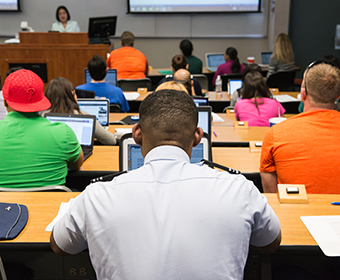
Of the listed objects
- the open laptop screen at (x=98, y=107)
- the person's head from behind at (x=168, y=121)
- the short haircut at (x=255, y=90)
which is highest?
the person's head from behind at (x=168, y=121)

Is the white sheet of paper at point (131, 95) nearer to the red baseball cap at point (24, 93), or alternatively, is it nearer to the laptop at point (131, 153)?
the red baseball cap at point (24, 93)

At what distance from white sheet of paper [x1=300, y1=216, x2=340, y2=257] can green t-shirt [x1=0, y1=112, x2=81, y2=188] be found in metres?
1.33

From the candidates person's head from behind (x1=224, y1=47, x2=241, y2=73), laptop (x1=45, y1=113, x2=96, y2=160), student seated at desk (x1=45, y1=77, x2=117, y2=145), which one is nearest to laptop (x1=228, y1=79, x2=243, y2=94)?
person's head from behind (x1=224, y1=47, x2=241, y2=73)

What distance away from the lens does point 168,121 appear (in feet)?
3.71

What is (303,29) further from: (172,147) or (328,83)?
(172,147)

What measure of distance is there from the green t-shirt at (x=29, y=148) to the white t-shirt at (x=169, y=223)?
1.13m

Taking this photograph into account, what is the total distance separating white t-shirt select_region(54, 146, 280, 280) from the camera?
37.4 inches

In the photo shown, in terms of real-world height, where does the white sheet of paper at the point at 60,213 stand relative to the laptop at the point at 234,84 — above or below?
below

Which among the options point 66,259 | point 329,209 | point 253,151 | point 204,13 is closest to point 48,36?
point 204,13

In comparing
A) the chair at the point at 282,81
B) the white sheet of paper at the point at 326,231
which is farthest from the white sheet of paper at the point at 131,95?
the white sheet of paper at the point at 326,231

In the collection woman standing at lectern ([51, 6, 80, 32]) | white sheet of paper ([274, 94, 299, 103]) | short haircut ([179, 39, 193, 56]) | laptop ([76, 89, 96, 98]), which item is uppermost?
woman standing at lectern ([51, 6, 80, 32])

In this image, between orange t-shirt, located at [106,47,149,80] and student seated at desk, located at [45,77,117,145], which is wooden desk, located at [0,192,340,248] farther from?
orange t-shirt, located at [106,47,149,80]

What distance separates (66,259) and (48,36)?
18.3ft

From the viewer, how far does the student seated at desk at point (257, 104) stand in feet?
12.1
